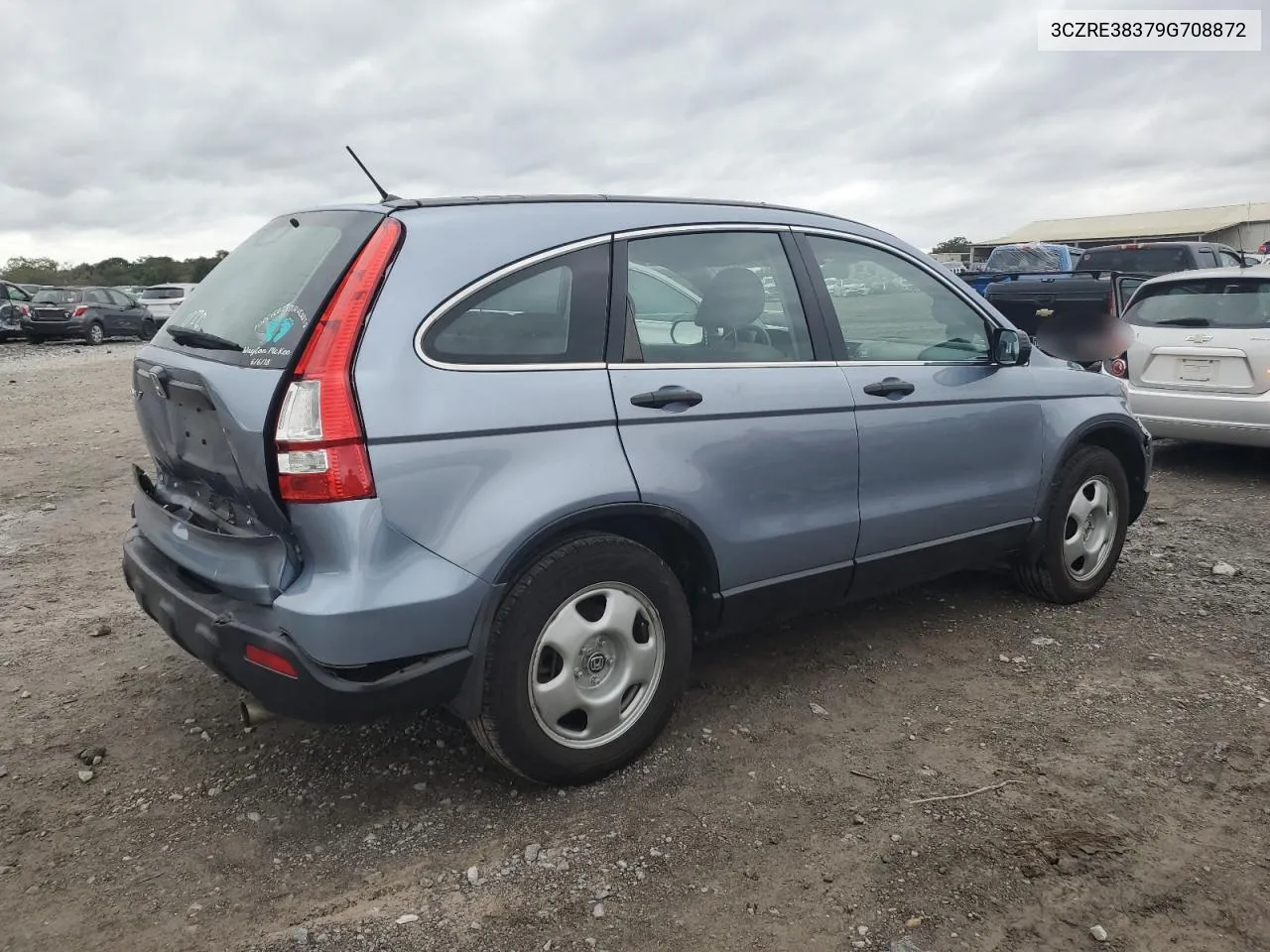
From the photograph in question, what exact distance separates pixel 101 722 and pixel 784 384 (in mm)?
2720

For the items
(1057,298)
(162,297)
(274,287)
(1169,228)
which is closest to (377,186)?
(274,287)

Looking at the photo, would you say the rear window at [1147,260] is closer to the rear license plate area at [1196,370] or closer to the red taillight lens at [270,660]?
the rear license plate area at [1196,370]

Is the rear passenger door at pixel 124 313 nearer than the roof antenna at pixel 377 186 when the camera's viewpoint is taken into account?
No

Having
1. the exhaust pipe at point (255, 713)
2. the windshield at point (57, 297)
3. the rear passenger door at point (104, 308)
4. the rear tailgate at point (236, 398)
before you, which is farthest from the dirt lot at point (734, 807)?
the rear passenger door at point (104, 308)

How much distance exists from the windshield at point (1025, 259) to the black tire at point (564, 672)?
13.9 meters

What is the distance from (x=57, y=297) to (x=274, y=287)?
25.2 metres

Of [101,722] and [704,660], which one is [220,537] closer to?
[101,722]

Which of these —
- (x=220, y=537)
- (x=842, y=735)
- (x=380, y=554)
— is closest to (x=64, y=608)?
(x=220, y=537)

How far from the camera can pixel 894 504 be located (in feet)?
12.2

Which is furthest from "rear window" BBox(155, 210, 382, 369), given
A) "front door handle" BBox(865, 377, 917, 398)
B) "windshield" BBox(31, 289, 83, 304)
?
"windshield" BBox(31, 289, 83, 304)

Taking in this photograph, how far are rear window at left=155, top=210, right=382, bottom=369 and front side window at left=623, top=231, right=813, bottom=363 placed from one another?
2.84ft

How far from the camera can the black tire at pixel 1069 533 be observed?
4.40 metres

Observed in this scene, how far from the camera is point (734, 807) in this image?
2.96m

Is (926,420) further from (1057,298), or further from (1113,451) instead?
(1057,298)
